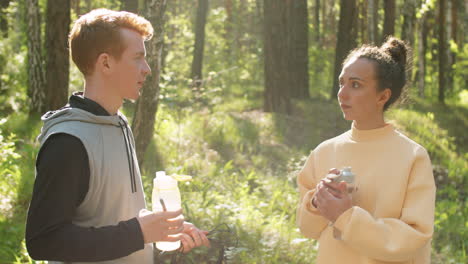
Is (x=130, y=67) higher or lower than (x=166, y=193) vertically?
higher

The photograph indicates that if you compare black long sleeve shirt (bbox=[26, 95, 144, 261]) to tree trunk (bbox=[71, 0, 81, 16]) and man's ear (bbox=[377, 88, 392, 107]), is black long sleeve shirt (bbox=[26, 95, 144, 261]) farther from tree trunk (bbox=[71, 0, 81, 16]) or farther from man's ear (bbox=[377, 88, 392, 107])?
tree trunk (bbox=[71, 0, 81, 16])

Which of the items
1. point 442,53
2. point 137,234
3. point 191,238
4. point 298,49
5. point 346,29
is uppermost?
point 346,29

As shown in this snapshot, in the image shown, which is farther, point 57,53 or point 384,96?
point 57,53

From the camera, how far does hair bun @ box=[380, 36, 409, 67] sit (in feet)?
10.4

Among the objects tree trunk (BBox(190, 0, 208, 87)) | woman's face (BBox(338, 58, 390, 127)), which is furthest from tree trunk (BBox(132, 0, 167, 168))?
tree trunk (BBox(190, 0, 208, 87))

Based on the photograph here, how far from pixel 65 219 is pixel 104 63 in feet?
2.46

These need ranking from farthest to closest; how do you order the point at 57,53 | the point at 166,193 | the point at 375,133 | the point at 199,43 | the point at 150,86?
the point at 199,43
the point at 57,53
the point at 150,86
the point at 375,133
the point at 166,193

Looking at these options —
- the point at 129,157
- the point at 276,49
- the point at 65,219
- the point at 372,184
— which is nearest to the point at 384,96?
the point at 372,184

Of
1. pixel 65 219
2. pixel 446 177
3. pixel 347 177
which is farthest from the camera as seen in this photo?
pixel 446 177

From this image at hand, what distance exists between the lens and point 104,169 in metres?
2.35

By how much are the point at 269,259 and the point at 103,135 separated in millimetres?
3682

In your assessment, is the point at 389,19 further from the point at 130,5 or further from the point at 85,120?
the point at 85,120

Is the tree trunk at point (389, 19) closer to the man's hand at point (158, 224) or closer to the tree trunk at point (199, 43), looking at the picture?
the tree trunk at point (199, 43)

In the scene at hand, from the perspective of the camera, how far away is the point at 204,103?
15172mm
